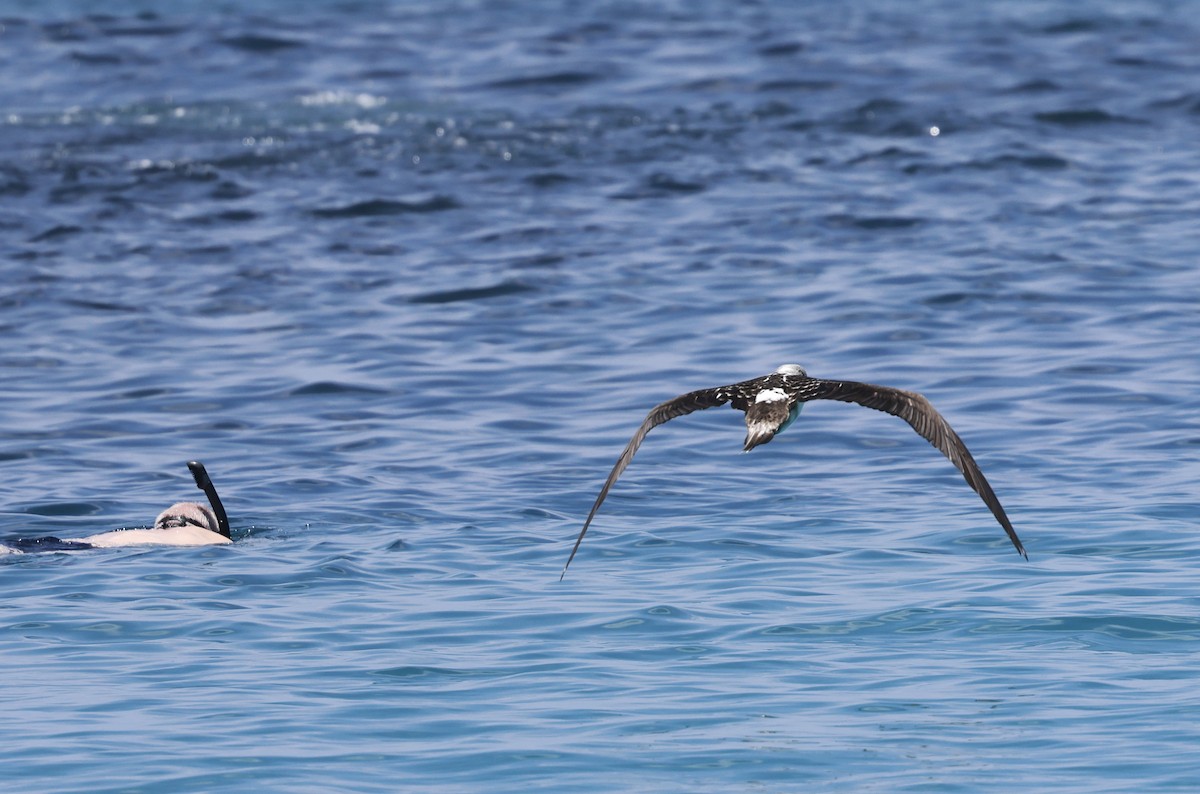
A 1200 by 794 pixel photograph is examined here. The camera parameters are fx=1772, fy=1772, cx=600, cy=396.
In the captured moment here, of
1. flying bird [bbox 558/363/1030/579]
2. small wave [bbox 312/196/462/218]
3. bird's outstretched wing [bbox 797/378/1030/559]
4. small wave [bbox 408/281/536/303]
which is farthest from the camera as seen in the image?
small wave [bbox 312/196/462/218]

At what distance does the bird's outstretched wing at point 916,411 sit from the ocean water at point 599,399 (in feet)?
5.46

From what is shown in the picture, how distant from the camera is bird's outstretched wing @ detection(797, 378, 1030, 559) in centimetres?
884

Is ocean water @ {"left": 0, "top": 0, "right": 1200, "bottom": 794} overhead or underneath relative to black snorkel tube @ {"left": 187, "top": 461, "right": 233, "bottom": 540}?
underneath

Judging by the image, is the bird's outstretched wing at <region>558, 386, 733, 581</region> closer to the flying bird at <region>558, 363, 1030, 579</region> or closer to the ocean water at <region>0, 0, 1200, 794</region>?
the flying bird at <region>558, 363, 1030, 579</region>

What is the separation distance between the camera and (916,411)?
9.42 m

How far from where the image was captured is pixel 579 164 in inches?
1126

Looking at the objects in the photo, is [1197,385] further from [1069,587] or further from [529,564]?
[529,564]

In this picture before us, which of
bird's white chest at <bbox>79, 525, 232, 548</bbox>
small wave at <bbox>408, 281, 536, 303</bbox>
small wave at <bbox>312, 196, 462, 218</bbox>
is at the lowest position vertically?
small wave at <bbox>408, 281, 536, 303</bbox>

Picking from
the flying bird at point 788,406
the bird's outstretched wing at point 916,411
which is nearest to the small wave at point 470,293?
the flying bird at point 788,406

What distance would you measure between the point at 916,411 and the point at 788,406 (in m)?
0.71

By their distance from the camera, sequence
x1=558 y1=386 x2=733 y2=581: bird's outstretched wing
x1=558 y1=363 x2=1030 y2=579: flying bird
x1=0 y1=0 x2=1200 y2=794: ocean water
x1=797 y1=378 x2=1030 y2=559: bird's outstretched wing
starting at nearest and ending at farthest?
1. x1=797 y1=378 x2=1030 y2=559: bird's outstretched wing
2. x1=558 y1=363 x2=1030 y2=579: flying bird
3. x1=558 y1=386 x2=733 y2=581: bird's outstretched wing
4. x1=0 y1=0 x2=1200 y2=794: ocean water

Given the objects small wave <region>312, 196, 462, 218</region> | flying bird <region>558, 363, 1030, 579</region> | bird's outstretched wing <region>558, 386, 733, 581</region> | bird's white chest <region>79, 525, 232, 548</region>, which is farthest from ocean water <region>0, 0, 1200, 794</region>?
bird's outstretched wing <region>558, 386, 733, 581</region>

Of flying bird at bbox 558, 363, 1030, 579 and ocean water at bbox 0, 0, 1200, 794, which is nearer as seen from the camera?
flying bird at bbox 558, 363, 1030, 579

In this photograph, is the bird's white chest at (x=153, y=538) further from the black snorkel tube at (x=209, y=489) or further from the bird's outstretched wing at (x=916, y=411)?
the bird's outstretched wing at (x=916, y=411)
